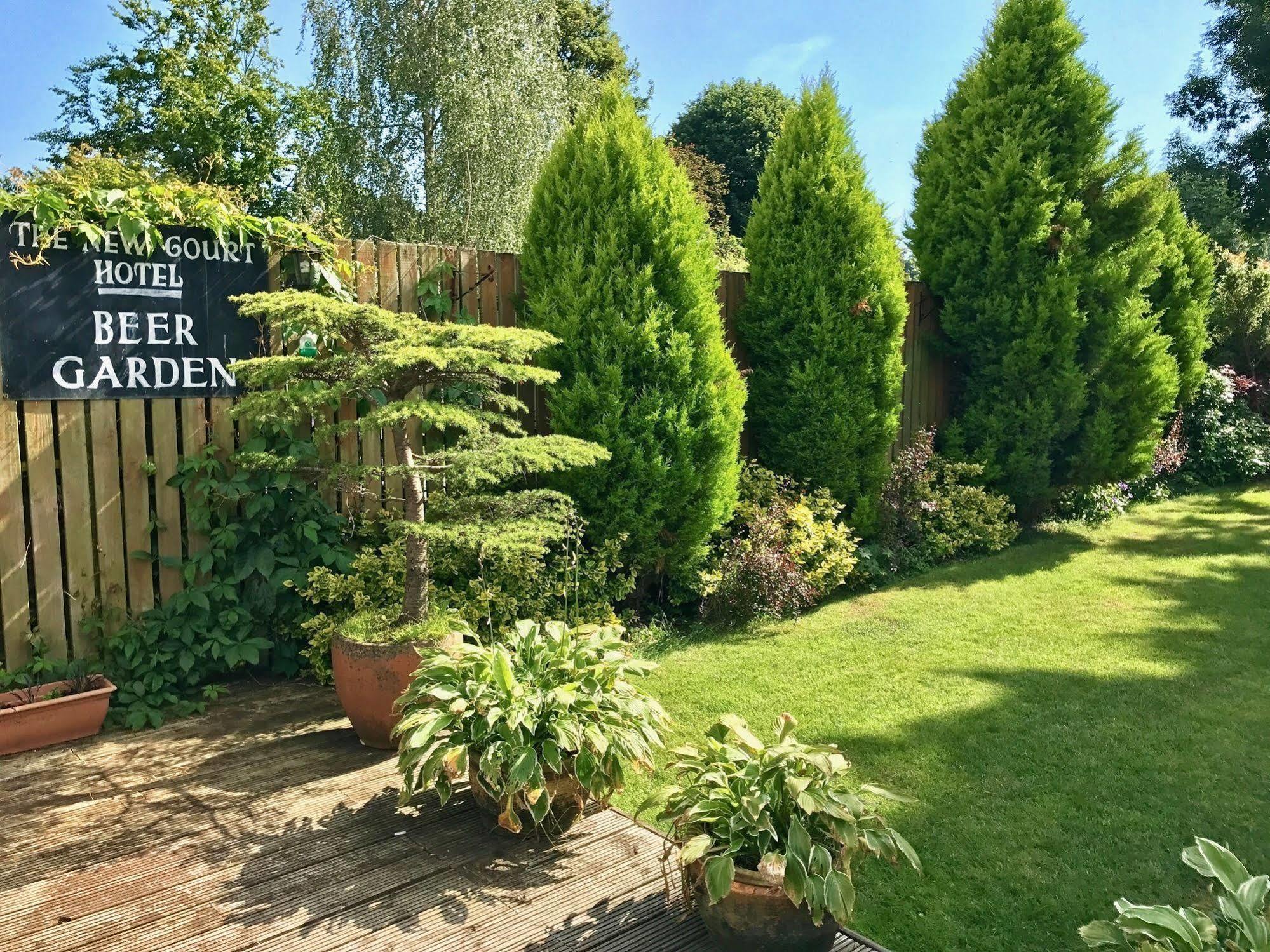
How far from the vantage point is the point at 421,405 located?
131 inches

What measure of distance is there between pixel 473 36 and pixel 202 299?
46.9 feet

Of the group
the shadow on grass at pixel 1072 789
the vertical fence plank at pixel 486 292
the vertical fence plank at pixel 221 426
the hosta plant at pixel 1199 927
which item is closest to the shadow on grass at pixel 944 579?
the shadow on grass at pixel 1072 789

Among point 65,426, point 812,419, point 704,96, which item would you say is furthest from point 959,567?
point 704,96

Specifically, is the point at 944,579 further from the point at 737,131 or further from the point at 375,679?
the point at 737,131

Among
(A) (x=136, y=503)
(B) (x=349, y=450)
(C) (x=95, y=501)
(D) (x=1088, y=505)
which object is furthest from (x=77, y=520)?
(D) (x=1088, y=505)

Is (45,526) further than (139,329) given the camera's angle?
No

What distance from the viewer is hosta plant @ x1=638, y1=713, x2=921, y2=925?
7.16 feet

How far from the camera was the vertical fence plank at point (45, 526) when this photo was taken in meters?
3.98

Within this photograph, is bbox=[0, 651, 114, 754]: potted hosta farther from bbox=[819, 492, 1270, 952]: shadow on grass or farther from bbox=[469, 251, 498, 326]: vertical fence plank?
bbox=[819, 492, 1270, 952]: shadow on grass

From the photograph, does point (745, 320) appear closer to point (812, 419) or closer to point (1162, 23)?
point (812, 419)

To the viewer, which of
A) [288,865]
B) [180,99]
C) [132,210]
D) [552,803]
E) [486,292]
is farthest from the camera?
[180,99]

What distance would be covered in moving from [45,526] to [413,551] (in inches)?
70.5

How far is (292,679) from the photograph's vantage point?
459 centimetres

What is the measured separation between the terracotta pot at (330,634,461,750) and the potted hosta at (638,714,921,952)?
4.54 ft
